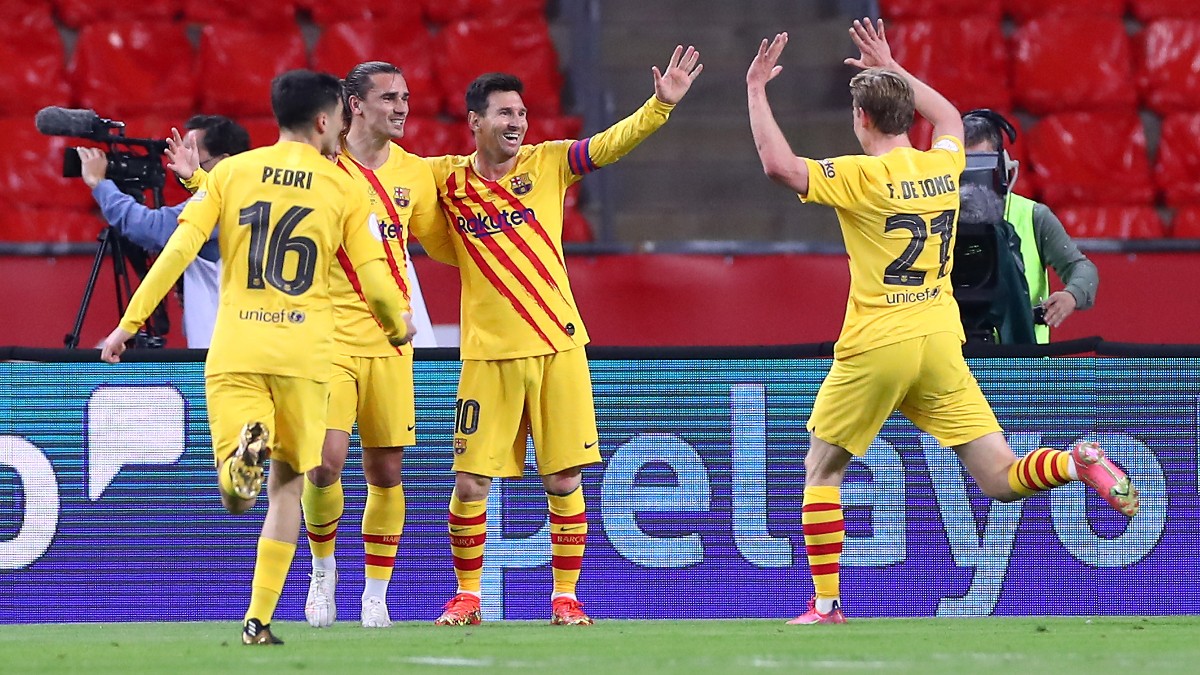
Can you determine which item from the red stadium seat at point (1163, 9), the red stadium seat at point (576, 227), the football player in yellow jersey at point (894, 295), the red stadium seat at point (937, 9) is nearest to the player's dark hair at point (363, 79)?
the football player in yellow jersey at point (894, 295)

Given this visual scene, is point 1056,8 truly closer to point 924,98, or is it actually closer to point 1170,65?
point 1170,65

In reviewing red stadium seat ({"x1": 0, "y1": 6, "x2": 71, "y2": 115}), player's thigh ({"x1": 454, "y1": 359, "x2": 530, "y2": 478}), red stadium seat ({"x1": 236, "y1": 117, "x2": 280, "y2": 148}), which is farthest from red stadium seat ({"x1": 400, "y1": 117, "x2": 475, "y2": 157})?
player's thigh ({"x1": 454, "y1": 359, "x2": 530, "y2": 478})

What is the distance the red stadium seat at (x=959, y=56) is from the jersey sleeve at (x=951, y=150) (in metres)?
5.38

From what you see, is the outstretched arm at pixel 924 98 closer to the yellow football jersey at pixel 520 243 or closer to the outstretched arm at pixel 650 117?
the outstretched arm at pixel 650 117

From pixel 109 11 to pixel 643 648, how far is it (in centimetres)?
821

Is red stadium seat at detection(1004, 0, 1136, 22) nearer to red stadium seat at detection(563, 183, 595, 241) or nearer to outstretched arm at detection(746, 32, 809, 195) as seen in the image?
red stadium seat at detection(563, 183, 595, 241)

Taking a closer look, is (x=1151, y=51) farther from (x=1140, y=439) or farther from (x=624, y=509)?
(x=624, y=509)

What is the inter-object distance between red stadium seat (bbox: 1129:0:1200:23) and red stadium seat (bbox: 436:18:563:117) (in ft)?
13.3

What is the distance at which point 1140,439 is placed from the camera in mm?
7449

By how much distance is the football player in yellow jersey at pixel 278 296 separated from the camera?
18.7 feet

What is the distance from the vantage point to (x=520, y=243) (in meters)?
6.94

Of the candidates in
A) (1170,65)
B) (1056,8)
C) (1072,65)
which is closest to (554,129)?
(1072,65)

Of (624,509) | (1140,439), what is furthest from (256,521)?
(1140,439)

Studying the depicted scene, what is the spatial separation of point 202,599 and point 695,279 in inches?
122
